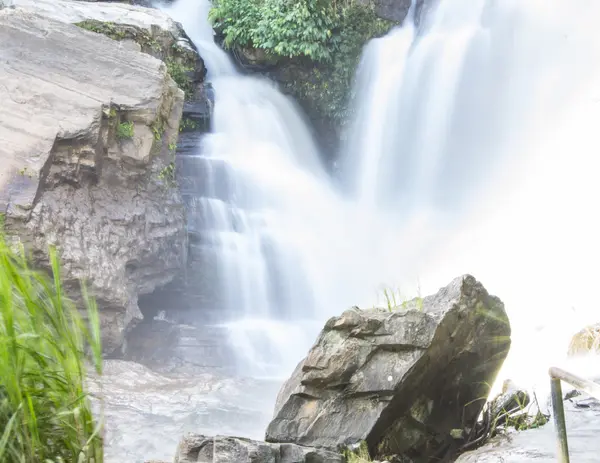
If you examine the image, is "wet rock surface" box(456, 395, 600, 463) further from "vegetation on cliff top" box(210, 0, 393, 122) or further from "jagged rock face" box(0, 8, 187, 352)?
"vegetation on cliff top" box(210, 0, 393, 122)

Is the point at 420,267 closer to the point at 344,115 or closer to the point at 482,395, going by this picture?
the point at 344,115

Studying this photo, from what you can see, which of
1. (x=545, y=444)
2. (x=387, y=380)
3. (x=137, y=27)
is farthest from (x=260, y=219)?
(x=545, y=444)

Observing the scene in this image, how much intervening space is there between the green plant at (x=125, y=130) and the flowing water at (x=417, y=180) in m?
2.46

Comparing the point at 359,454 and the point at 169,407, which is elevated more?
the point at 169,407

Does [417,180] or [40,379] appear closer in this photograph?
[40,379]

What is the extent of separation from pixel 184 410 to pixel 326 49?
33.3 feet

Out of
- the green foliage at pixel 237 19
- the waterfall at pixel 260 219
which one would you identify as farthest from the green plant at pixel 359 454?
the green foliage at pixel 237 19

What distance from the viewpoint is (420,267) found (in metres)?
11.9

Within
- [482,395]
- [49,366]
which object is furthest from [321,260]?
[49,366]

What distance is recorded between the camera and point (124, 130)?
8.77 meters

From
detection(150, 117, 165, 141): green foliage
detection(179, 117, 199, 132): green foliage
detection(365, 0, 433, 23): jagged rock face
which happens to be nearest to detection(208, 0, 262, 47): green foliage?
detection(179, 117, 199, 132): green foliage

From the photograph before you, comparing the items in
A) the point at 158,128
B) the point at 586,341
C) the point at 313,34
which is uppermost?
the point at 313,34

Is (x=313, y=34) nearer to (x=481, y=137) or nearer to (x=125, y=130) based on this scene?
(x=481, y=137)

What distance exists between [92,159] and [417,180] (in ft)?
25.2
